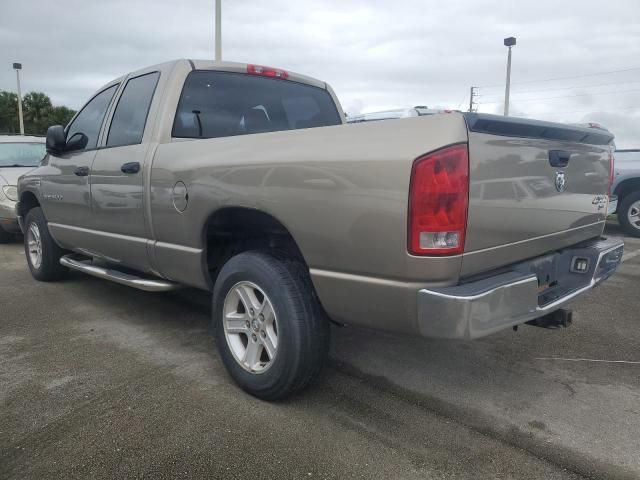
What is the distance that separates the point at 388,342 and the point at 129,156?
2.16 meters

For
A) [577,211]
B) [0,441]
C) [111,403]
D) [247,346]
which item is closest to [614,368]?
[577,211]

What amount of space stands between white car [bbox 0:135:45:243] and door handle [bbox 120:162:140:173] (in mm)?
4531

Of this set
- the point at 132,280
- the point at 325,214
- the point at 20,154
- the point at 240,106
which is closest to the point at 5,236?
the point at 20,154

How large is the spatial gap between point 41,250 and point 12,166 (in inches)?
135

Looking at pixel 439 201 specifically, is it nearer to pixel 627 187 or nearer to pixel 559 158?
pixel 559 158

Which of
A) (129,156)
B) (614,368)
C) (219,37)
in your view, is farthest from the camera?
(219,37)

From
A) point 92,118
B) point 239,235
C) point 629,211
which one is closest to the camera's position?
point 239,235

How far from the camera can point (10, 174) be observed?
7.29 m

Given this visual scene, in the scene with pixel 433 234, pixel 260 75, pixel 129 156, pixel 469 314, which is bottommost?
pixel 469 314

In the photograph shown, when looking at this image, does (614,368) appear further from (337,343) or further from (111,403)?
(111,403)

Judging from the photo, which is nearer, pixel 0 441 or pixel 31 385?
pixel 0 441

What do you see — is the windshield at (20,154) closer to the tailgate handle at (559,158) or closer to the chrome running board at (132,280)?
the chrome running board at (132,280)

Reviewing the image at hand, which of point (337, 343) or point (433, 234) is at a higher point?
point (433, 234)

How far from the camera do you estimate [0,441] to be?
2.32m
